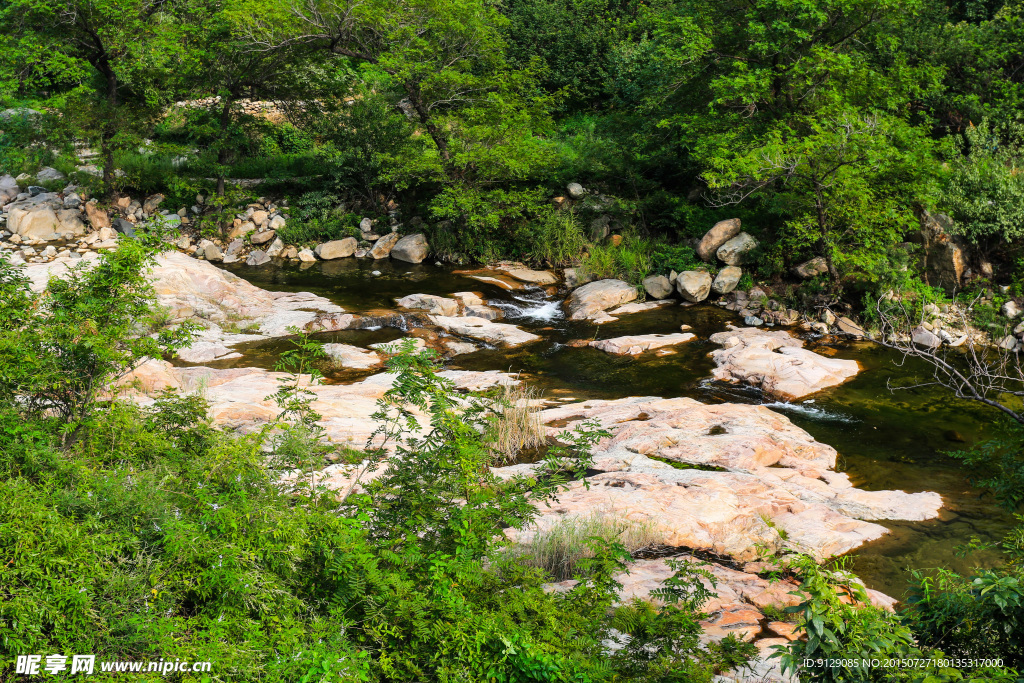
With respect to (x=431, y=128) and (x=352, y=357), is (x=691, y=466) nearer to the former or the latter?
(x=352, y=357)

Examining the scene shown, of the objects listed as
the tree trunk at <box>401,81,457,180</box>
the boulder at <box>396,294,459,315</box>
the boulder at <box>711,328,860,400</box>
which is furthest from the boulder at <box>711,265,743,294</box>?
the tree trunk at <box>401,81,457,180</box>

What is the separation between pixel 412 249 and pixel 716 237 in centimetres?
812

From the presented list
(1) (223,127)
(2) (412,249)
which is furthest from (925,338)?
(1) (223,127)

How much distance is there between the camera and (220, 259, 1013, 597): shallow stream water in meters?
6.42

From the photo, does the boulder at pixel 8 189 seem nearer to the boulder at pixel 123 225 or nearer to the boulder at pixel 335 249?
the boulder at pixel 123 225

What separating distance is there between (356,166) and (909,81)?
14461 mm

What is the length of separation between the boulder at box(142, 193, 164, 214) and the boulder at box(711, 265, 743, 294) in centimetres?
1624

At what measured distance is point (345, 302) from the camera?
15.1m

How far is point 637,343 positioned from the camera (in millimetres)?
12742

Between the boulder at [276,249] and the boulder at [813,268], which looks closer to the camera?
the boulder at [813,268]

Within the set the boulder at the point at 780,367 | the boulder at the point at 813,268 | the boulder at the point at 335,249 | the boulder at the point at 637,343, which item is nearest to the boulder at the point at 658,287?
the boulder at the point at 637,343

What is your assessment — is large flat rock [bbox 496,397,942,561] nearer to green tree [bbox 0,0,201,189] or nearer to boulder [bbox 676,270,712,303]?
boulder [bbox 676,270,712,303]

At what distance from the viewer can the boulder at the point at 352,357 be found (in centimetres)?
1121

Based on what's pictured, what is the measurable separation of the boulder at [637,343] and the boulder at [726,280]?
248 centimetres
